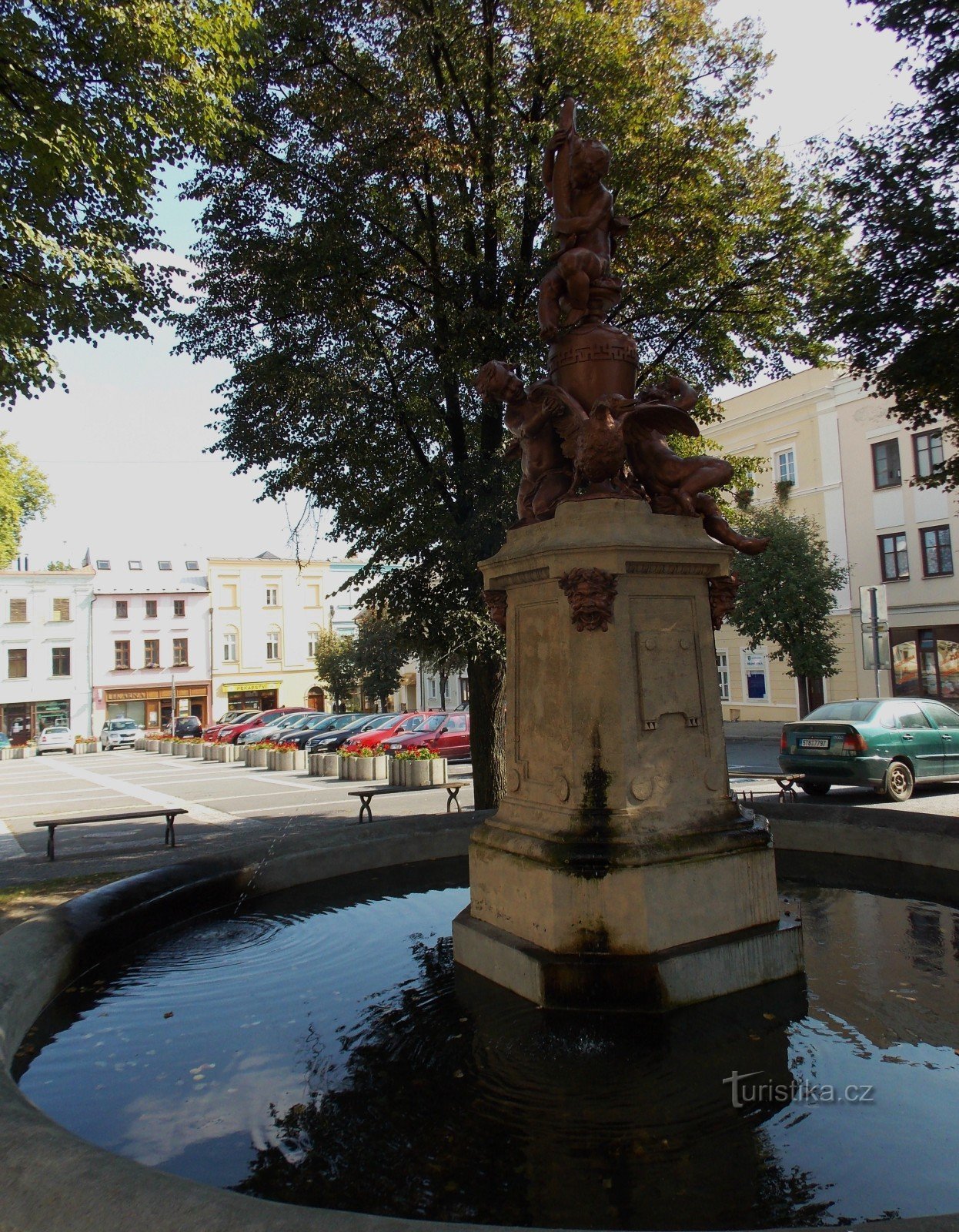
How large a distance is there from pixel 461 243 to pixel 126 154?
13.7 feet

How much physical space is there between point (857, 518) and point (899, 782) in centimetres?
2152

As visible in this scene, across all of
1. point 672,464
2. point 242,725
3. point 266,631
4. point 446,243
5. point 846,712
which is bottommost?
point 242,725

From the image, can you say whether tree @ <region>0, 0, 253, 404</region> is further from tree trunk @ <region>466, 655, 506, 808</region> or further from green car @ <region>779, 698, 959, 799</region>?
green car @ <region>779, 698, 959, 799</region>

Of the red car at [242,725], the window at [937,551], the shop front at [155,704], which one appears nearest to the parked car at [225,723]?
the red car at [242,725]

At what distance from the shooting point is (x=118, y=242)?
9781 mm

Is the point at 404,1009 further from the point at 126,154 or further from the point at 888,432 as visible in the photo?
the point at 888,432

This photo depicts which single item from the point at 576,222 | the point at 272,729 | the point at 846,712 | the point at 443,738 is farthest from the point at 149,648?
the point at 576,222

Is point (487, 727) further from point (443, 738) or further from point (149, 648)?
point (149, 648)

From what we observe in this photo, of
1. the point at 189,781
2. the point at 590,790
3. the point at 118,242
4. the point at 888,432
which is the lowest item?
the point at 189,781

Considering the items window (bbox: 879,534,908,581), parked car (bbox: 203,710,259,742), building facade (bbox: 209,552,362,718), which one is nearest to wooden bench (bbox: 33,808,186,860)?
window (bbox: 879,534,908,581)

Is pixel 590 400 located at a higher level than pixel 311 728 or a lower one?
higher

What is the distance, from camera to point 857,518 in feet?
105

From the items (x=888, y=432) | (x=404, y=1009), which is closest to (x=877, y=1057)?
(x=404, y=1009)

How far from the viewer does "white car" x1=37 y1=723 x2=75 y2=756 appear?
43031 millimetres
